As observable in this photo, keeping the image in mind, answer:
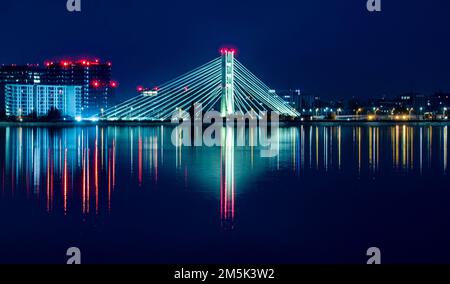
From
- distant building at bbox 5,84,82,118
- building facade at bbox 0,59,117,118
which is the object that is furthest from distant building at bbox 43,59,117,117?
distant building at bbox 5,84,82,118

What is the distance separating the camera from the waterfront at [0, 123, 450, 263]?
6184mm

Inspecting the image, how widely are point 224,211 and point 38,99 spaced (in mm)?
70518

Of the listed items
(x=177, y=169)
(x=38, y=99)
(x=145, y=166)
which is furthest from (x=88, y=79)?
(x=177, y=169)

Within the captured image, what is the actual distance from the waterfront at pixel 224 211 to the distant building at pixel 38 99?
63.3 meters

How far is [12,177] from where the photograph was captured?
11133 millimetres

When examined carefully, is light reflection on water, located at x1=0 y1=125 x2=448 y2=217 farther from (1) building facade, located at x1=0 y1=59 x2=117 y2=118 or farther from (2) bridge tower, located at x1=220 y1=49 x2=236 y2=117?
(1) building facade, located at x1=0 y1=59 x2=117 y2=118

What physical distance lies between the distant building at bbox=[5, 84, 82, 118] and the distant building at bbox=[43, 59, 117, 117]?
127 inches

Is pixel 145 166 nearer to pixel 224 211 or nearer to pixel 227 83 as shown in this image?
pixel 224 211

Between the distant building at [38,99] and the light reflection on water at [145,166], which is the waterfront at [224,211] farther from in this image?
the distant building at [38,99]

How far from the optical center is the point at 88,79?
81.5 metres

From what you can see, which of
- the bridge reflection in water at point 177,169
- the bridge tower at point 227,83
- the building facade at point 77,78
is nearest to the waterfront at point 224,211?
the bridge reflection in water at point 177,169

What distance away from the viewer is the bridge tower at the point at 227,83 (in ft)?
133
